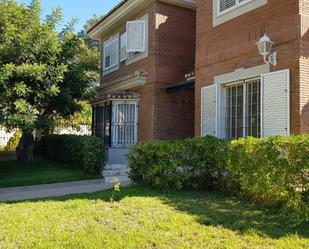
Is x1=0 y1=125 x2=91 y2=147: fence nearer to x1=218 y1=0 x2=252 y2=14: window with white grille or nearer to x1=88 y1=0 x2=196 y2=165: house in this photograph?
x1=88 y1=0 x2=196 y2=165: house

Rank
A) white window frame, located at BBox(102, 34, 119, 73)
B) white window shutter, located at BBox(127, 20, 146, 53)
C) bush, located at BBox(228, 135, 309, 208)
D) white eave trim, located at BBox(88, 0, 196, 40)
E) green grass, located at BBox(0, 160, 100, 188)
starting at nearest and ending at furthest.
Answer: bush, located at BBox(228, 135, 309, 208) < green grass, located at BBox(0, 160, 100, 188) < white eave trim, located at BBox(88, 0, 196, 40) < white window shutter, located at BBox(127, 20, 146, 53) < white window frame, located at BBox(102, 34, 119, 73)

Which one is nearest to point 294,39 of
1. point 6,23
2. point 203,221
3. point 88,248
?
point 203,221

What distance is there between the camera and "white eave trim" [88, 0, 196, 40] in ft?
49.4

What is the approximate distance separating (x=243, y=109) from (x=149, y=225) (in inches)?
213

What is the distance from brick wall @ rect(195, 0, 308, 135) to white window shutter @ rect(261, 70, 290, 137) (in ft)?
0.45

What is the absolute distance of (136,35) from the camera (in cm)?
1572

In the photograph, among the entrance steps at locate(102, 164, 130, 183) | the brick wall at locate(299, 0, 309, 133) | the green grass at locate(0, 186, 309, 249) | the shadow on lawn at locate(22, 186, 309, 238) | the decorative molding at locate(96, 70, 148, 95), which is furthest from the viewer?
the decorative molding at locate(96, 70, 148, 95)

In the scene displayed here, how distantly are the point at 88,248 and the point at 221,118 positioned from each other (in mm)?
6875

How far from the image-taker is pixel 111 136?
16.1 m

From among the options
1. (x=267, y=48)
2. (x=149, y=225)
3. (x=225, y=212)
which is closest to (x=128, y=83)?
(x=267, y=48)

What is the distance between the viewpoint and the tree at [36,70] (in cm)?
1252

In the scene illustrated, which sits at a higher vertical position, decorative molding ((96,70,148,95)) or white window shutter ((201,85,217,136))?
decorative molding ((96,70,148,95))

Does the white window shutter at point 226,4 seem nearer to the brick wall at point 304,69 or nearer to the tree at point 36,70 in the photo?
the brick wall at point 304,69

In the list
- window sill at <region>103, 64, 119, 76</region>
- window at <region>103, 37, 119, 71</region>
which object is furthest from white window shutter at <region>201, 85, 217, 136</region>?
window at <region>103, 37, 119, 71</region>
